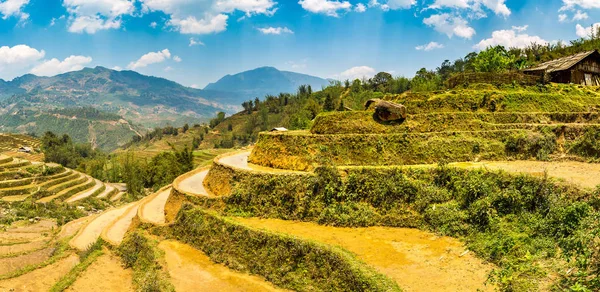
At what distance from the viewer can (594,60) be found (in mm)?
32625

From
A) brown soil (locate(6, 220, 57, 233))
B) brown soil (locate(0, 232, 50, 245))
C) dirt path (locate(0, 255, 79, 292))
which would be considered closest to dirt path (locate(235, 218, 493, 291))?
dirt path (locate(0, 255, 79, 292))

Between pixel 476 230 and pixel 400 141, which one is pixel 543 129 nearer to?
pixel 400 141

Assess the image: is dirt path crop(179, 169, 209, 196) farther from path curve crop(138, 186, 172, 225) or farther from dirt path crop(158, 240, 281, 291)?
dirt path crop(158, 240, 281, 291)

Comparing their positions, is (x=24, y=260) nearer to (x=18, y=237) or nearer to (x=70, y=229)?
(x=70, y=229)

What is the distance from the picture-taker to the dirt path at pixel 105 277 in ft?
55.2

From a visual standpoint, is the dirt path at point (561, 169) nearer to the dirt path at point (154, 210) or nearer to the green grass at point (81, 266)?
the dirt path at point (154, 210)

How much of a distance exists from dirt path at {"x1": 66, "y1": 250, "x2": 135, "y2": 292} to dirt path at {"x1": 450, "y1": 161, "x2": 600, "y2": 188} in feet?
57.5

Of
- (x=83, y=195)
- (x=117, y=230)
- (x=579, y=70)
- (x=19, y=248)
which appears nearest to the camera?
(x=117, y=230)

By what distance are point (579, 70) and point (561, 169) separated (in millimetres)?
20475

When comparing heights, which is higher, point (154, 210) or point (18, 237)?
point (154, 210)

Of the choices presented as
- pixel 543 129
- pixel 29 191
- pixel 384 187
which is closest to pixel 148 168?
pixel 29 191

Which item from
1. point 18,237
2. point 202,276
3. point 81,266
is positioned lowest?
point 18,237

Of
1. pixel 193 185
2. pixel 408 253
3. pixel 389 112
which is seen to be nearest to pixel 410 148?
pixel 389 112

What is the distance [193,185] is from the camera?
2486 centimetres
